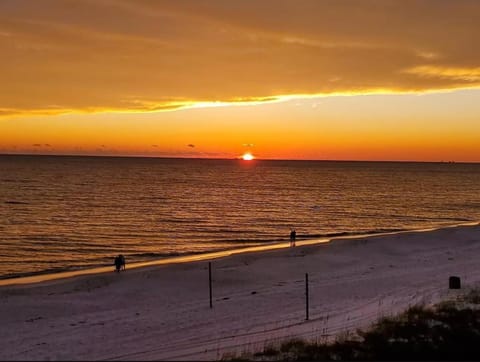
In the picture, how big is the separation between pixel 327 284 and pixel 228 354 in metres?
13.7

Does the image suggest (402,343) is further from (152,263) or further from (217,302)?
(152,263)

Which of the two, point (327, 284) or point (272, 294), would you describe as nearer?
point (272, 294)

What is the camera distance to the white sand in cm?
1544

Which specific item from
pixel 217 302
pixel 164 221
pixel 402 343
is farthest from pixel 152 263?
pixel 164 221

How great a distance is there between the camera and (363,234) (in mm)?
51469

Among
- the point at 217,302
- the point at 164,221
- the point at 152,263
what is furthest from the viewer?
the point at 164,221

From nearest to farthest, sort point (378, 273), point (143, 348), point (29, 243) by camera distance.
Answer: point (143, 348) < point (378, 273) < point (29, 243)

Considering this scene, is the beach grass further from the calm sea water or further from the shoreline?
the calm sea water

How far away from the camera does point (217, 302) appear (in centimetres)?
2230

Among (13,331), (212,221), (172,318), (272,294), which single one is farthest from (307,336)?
(212,221)

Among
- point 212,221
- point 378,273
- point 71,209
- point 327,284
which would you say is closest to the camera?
point 327,284

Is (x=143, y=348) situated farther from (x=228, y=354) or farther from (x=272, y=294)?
(x=272, y=294)

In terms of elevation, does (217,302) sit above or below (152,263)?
above

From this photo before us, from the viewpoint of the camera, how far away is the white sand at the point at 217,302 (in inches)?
608
